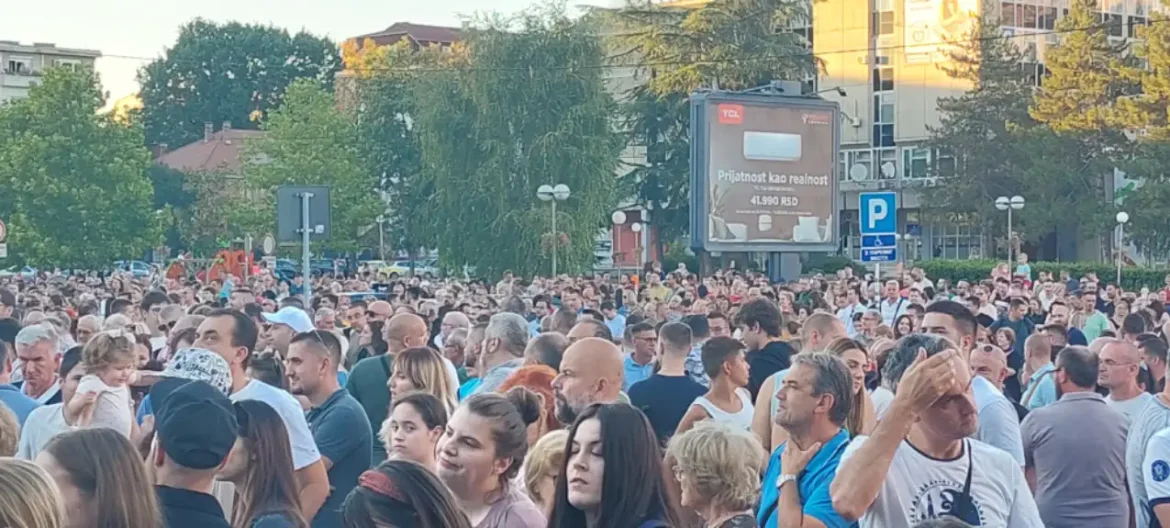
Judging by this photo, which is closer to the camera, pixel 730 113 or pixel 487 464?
pixel 487 464

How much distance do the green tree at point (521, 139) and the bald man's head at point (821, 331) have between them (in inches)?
1408

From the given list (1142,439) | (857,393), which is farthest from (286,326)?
(1142,439)

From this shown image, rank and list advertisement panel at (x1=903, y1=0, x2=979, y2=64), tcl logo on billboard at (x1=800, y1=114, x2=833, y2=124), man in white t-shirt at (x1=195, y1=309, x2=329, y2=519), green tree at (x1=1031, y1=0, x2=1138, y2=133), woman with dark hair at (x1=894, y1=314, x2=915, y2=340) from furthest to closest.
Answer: advertisement panel at (x1=903, y1=0, x2=979, y2=64), green tree at (x1=1031, y1=0, x2=1138, y2=133), tcl logo on billboard at (x1=800, y1=114, x2=833, y2=124), woman with dark hair at (x1=894, y1=314, x2=915, y2=340), man in white t-shirt at (x1=195, y1=309, x2=329, y2=519)

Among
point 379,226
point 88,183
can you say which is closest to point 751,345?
point 88,183

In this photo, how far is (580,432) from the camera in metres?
4.61

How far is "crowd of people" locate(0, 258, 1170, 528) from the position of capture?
170 inches

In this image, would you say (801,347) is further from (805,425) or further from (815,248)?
(815,248)

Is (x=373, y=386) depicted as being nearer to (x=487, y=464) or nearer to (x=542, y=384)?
(x=542, y=384)

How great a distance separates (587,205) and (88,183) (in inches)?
658

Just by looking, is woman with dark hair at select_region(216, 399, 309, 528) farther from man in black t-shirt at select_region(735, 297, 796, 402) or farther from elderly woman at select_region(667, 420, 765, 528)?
man in black t-shirt at select_region(735, 297, 796, 402)

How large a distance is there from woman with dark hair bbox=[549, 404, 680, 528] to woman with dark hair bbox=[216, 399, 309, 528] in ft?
3.24

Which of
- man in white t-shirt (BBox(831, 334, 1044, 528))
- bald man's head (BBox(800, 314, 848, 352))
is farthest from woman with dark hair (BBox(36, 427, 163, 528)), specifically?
bald man's head (BBox(800, 314, 848, 352))

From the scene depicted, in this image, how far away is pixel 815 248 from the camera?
34531 millimetres

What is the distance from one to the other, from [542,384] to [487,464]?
223 cm
